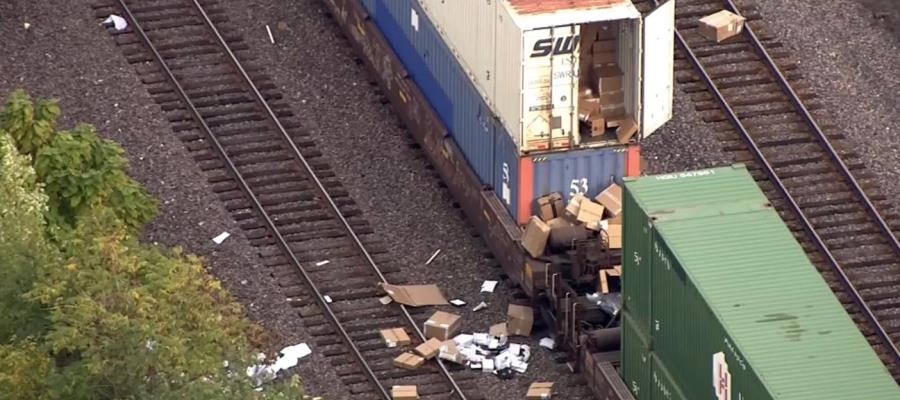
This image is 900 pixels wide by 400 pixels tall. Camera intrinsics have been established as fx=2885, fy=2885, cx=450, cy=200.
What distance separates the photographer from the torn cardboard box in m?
37.8

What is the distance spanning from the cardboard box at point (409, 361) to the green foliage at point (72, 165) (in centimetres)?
408

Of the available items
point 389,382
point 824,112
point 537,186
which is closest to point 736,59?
point 824,112

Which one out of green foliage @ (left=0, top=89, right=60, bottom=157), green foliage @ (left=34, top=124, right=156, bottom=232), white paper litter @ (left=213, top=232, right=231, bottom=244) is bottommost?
white paper litter @ (left=213, top=232, right=231, bottom=244)

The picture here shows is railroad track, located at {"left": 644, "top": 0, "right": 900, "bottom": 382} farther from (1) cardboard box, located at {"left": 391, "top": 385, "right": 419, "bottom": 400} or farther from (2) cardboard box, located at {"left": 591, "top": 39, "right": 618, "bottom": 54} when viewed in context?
(1) cardboard box, located at {"left": 391, "top": 385, "right": 419, "bottom": 400}

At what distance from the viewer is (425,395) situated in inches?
1416

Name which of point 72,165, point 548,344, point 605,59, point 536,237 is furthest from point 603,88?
point 72,165

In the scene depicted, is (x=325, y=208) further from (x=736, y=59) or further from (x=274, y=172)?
(x=736, y=59)

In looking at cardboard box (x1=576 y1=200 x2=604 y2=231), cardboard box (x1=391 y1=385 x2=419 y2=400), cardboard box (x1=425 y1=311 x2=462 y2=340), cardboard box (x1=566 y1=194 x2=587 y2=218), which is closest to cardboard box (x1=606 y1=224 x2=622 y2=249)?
cardboard box (x1=576 y1=200 x2=604 y2=231)

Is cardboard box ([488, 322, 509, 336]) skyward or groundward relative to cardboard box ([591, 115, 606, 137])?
groundward

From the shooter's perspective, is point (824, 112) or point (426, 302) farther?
point (824, 112)

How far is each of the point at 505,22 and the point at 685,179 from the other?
4.02 m

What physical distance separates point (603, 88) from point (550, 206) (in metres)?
1.68

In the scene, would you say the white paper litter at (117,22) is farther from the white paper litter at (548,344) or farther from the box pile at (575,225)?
the white paper litter at (548,344)

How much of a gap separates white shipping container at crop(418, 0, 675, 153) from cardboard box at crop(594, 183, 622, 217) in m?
0.61
